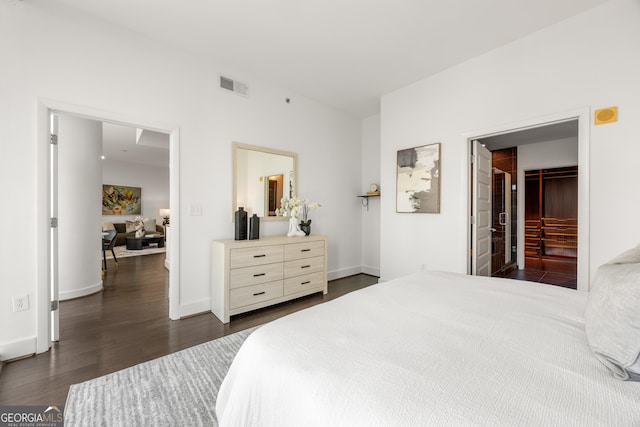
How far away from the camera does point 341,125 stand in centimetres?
462

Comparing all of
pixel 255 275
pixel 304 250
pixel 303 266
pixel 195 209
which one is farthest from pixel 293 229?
pixel 195 209

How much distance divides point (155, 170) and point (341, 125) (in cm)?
820

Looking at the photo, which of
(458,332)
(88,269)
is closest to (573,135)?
(458,332)

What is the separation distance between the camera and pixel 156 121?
276 cm

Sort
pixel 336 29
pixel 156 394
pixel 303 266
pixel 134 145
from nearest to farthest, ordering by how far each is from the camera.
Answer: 1. pixel 156 394
2. pixel 336 29
3. pixel 303 266
4. pixel 134 145

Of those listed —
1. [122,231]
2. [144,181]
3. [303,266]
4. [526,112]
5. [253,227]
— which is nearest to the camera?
[526,112]

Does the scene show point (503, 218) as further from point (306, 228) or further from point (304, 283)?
point (304, 283)

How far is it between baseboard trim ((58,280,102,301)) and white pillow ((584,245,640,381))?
15.9ft

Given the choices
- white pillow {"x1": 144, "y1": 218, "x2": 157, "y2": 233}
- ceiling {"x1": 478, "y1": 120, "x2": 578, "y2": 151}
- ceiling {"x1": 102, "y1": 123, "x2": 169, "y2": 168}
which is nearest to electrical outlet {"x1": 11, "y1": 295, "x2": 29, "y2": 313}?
ceiling {"x1": 102, "y1": 123, "x2": 169, "y2": 168}

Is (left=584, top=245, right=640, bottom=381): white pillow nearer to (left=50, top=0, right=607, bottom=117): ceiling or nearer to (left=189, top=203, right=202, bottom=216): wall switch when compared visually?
(left=50, top=0, right=607, bottom=117): ceiling

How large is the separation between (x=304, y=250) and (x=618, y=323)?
289 centimetres

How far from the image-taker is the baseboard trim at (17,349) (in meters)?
2.04

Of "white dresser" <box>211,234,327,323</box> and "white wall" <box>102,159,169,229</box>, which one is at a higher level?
"white wall" <box>102,159,169,229</box>

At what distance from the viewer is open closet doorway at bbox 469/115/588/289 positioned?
172 inches
